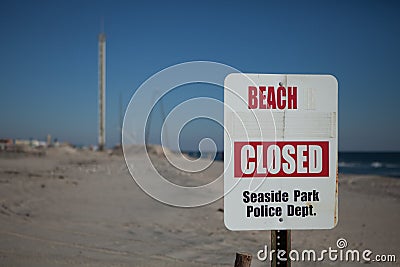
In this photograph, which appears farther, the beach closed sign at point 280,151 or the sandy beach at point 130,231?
the sandy beach at point 130,231

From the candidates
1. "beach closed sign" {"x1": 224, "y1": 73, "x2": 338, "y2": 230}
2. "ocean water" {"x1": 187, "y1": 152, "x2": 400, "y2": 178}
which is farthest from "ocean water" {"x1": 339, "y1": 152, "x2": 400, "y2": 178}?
"beach closed sign" {"x1": 224, "y1": 73, "x2": 338, "y2": 230}

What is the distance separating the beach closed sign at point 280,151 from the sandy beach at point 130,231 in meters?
3.50

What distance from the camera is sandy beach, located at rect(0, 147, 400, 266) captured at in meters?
6.50

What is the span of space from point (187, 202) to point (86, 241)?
5006 mm

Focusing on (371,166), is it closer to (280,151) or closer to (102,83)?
(102,83)

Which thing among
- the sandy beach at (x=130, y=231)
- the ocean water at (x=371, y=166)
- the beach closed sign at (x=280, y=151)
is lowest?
the ocean water at (x=371, y=166)

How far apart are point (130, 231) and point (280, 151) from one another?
19.7 feet

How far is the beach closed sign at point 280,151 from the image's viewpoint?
10.0 feet

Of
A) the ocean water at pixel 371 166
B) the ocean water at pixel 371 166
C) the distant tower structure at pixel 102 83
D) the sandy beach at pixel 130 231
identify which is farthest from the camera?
the distant tower structure at pixel 102 83

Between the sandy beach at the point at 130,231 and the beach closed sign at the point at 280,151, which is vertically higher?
the beach closed sign at the point at 280,151

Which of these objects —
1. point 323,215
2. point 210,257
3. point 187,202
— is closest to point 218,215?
point 187,202

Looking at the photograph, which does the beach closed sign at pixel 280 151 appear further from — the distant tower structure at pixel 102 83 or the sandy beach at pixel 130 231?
the distant tower structure at pixel 102 83

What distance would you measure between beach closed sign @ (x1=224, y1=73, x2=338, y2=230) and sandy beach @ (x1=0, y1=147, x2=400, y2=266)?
11.5 ft

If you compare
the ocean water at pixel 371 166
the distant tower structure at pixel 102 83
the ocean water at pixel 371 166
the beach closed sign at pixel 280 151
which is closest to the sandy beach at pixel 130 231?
the ocean water at pixel 371 166
